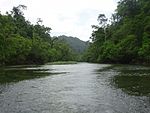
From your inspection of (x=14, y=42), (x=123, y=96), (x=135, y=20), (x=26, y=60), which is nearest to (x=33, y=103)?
(x=123, y=96)

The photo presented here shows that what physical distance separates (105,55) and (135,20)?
2345 centimetres

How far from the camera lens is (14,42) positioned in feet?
307

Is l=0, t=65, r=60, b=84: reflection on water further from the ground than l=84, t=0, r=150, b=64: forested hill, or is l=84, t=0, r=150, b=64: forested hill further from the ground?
l=84, t=0, r=150, b=64: forested hill

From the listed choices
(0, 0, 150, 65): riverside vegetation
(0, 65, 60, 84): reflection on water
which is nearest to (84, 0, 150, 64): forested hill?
(0, 0, 150, 65): riverside vegetation

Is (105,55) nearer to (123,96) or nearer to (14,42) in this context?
(14,42)

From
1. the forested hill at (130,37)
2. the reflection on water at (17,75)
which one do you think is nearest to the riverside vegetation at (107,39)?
the forested hill at (130,37)

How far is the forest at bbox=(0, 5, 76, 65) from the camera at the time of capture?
8799 centimetres

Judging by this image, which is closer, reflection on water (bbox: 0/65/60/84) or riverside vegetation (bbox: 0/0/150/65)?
reflection on water (bbox: 0/65/60/84)

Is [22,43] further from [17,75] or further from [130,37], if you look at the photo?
[17,75]

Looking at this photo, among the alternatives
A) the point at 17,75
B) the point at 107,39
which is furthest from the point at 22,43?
the point at 17,75

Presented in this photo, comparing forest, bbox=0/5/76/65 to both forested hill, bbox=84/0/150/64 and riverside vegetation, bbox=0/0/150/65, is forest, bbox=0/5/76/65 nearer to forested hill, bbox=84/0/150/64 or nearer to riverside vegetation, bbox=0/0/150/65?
riverside vegetation, bbox=0/0/150/65

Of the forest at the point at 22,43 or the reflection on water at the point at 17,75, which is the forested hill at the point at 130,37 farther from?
the reflection on water at the point at 17,75

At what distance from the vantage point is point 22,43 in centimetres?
10306

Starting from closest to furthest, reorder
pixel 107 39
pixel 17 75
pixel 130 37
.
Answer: pixel 17 75, pixel 130 37, pixel 107 39
